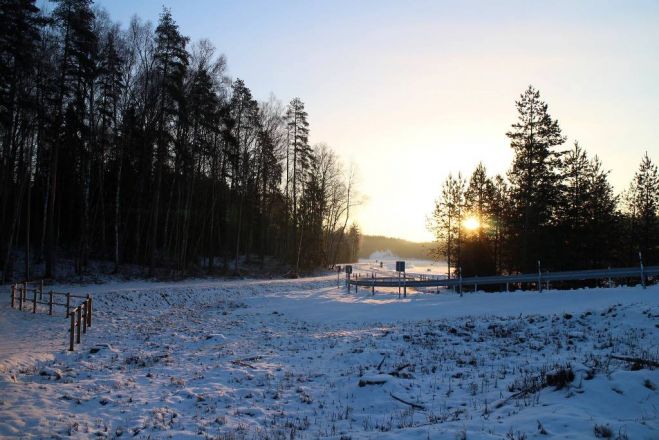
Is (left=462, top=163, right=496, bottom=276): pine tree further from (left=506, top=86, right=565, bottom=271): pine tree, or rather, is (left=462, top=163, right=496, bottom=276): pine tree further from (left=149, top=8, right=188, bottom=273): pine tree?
(left=149, top=8, right=188, bottom=273): pine tree

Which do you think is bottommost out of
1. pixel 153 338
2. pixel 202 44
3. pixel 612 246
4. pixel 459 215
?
pixel 153 338

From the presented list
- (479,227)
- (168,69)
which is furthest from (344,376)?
(479,227)

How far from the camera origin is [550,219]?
113ft

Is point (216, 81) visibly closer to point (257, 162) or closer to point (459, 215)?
point (257, 162)

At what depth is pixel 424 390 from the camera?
9430mm

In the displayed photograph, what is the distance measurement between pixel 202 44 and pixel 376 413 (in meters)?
34.7

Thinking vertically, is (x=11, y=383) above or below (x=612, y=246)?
below

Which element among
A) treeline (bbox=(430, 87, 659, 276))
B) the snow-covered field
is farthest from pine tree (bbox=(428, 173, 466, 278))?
the snow-covered field

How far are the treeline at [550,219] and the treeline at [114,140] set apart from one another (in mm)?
21891

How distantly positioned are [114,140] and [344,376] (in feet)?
95.9

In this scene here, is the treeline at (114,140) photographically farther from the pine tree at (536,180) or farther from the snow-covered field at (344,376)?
the pine tree at (536,180)

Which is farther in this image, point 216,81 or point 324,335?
point 216,81

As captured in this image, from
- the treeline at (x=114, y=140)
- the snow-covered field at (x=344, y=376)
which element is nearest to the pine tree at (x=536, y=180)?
the snow-covered field at (x=344, y=376)

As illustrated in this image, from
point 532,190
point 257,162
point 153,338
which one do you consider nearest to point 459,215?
point 532,190
